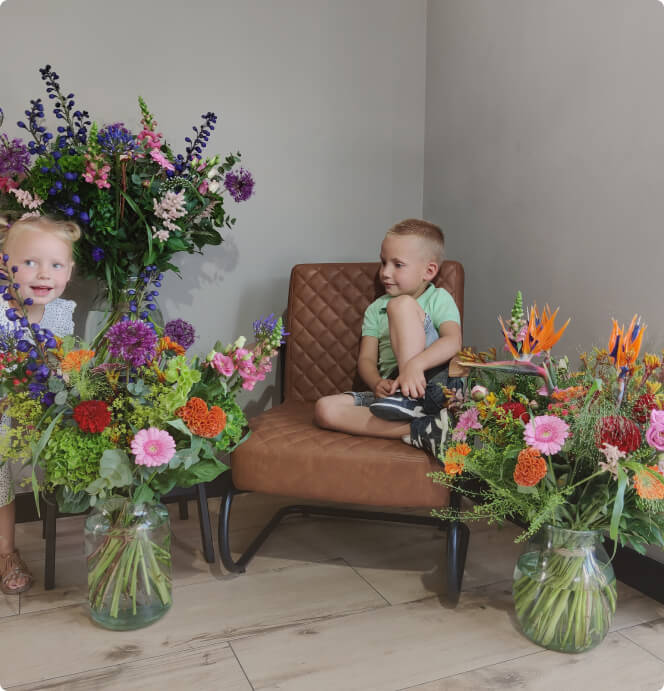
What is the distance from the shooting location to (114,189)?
155cm

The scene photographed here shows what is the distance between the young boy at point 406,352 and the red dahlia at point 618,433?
344mm

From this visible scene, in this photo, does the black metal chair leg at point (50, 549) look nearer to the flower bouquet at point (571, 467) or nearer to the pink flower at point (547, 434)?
the flower bouquet at point (571, 467)

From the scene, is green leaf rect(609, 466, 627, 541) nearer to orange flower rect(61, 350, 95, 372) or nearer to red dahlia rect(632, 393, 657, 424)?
red dahlia rect(632, 393, 657, 424)

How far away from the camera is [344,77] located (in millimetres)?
2137

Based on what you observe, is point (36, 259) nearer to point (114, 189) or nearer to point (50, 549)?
point (114, 189)

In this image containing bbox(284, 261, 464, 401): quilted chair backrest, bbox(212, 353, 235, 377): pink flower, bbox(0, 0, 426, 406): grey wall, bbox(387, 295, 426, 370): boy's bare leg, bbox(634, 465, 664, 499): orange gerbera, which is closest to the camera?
bbox(634, 465, 664, 499): orange gerbera

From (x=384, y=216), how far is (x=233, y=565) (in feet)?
4.48

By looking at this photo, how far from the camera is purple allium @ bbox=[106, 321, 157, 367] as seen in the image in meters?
1.08

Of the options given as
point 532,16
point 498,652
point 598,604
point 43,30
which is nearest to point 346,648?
point 498,652

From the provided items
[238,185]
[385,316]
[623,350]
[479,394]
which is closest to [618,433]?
[623,350]

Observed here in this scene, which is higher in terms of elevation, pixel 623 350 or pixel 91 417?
pixel 623 350

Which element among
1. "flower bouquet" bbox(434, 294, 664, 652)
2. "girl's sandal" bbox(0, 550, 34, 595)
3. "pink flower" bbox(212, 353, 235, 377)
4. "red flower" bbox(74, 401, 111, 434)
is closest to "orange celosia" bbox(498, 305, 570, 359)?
"flower bouquet" bbox(434, 294, 664, 652)

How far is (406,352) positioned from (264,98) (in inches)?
42.3

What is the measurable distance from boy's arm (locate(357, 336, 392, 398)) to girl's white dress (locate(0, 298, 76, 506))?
844mm
